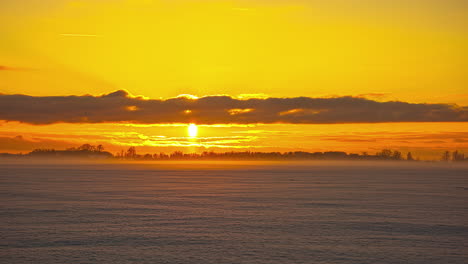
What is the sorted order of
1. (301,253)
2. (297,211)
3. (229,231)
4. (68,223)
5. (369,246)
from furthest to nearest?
1. (297,211)
2. (68,223)
3. (229,231)
4. (369,246)
5. (301,253)

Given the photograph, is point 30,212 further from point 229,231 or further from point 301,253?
point 301,253

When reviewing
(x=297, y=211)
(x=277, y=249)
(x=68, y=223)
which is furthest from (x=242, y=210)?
(x=277, y=249)

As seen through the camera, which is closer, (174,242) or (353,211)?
(174,242)

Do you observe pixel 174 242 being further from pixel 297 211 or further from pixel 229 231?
pixel 297 211

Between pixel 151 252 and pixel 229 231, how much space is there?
11.4 metres

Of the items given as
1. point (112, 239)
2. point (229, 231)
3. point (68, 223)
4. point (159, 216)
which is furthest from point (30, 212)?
point (229, 231)

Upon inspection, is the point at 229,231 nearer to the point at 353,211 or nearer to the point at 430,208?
the point at 353,211

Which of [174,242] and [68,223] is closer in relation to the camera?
[174,242]

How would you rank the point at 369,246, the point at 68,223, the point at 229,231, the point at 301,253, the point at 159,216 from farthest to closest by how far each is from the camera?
the point at 159,216 < the point at 68,223 < the point at 229,231 < the point at 369,246 < the point at 301,253

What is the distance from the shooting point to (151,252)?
39.3 metres

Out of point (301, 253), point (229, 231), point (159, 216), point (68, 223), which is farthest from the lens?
point (159, 216)

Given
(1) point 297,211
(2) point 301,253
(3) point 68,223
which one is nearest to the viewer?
(2) point 301,253

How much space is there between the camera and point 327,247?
1628 inches

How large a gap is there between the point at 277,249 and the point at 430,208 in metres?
36.1
